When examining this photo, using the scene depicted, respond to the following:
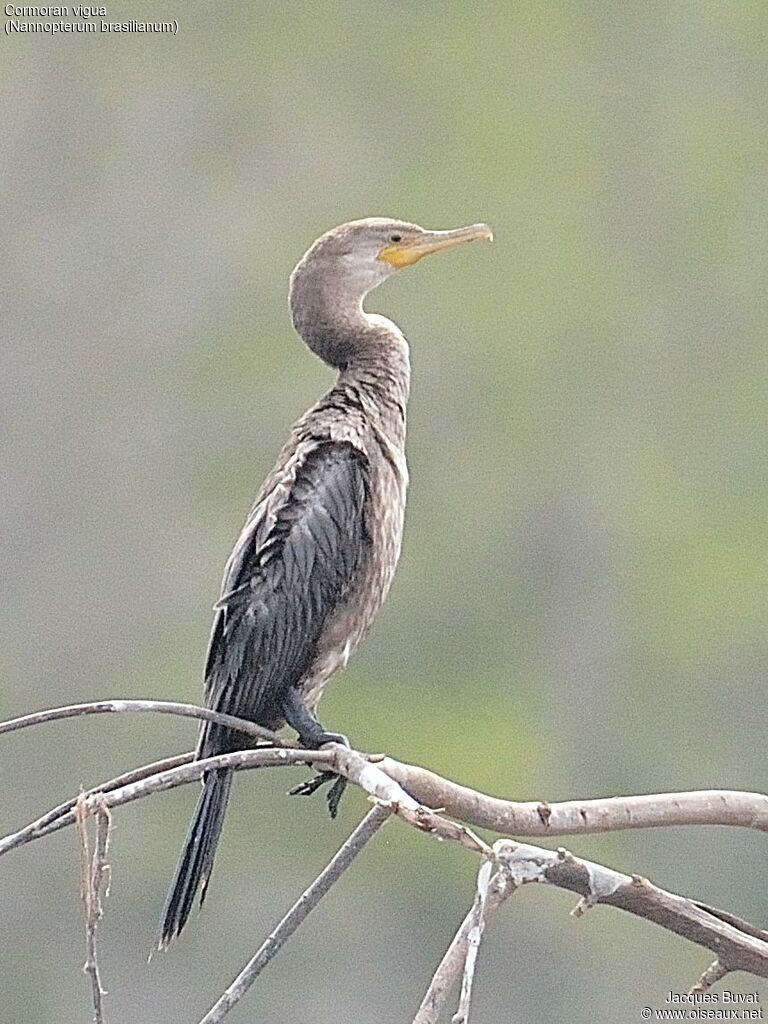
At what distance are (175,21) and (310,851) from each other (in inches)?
139

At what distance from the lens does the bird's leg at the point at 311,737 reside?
2.06 meters

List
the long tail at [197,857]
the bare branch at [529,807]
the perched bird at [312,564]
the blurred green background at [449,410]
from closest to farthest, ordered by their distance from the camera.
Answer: the bare branch at [529,807]
the long tail at [197,857]
the perched bird at [312,564]
the blurred green background at [449,410]

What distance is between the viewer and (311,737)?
210 centimetres

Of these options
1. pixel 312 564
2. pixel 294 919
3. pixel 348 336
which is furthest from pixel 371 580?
pixel 294 919

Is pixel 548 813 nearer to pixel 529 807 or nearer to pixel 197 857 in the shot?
pixel 529 807

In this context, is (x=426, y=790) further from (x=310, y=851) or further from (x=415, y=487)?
(x=415, y=487)

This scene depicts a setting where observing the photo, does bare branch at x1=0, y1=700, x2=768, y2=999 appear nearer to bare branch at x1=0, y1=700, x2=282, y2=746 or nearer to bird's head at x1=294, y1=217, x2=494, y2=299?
bare branch at x1=0, y1=700, x2=282, y2=746

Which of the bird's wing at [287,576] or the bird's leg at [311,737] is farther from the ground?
the bird's wing at [287,576]

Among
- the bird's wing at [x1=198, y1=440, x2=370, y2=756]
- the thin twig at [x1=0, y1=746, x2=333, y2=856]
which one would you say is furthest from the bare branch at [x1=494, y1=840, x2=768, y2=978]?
the bird's wing at [x1=198, y1=440, x2=370, y2=756]

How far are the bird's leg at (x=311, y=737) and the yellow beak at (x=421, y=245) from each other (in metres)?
0.62

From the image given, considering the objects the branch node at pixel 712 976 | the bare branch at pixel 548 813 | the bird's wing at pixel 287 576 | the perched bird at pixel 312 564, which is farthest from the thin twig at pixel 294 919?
the bird's wing at pixel 287 576

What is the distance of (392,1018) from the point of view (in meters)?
5.65

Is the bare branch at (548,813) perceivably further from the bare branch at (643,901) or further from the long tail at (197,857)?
the long tail at (197,857)

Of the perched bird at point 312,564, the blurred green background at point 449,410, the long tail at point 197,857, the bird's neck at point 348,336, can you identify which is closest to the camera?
the long tail at point 197,857
